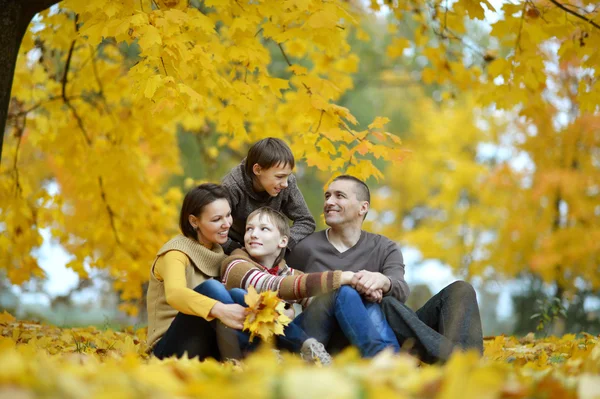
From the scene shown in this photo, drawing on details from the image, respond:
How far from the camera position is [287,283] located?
323 centimetres

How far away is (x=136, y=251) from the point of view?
280 inches

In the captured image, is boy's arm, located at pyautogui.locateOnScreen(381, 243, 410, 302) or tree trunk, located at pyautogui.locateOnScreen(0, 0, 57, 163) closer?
boy's arm, located at pyautogui.locateOnScreen(381, 243, 410, 302)

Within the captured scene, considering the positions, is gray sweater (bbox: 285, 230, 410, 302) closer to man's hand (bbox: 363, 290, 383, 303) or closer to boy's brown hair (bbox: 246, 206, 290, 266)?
boy's brown hair (bbox: 246, 206, 290, 266)

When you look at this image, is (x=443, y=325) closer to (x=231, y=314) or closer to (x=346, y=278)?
(x=346, y=278)

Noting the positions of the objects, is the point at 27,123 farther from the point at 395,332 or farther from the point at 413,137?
the point at 413,137

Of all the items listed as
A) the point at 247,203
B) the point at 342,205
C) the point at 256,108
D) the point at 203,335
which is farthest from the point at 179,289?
the point at 256,108

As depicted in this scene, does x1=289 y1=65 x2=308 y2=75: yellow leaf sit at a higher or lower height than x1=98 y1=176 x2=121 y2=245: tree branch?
higher

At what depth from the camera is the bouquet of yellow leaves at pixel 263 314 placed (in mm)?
2861

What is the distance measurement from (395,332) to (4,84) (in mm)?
2667

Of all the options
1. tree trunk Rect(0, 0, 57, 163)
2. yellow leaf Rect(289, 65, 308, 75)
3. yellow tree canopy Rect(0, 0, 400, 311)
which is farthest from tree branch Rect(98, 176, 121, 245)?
yellow leaf Rect(289, 65, 308, 75)

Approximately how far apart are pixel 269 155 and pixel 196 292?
108 cm

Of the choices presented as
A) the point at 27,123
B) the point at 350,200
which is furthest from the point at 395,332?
the point at 27,123

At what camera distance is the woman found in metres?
3.00

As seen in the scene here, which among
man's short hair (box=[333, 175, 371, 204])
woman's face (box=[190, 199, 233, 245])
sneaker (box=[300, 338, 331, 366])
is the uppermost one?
man's short hair (box=[333, 175, 371, 204])
